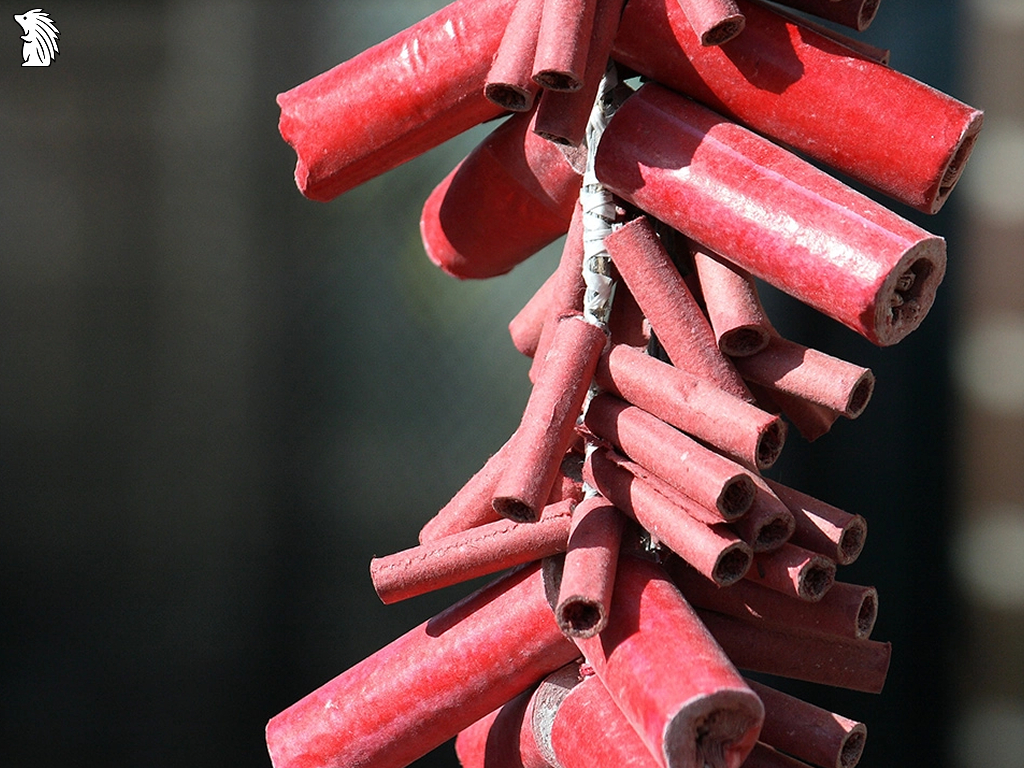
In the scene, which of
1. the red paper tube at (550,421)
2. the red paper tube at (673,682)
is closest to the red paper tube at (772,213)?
the red paper tube at (550,421)

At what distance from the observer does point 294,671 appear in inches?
82.0

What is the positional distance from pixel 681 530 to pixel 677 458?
0.15ft

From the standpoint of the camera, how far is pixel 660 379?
0.70m

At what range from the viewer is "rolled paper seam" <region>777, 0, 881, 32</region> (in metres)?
0.70

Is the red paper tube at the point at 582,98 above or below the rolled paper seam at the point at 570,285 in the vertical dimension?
above

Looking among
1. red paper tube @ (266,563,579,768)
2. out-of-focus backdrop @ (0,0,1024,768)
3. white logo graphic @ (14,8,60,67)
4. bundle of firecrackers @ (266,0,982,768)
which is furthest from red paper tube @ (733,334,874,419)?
white logo graphic @ (14,8,60,67)

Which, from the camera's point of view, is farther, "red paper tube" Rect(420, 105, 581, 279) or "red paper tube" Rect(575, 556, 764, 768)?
"red paper tube" Rect(420, 105, 581, 279)

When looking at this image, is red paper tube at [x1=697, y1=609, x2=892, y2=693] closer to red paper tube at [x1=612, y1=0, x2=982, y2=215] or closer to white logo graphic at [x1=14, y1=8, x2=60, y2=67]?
red paper tube at [x1=612, y1=0, x2=982, y2=215]

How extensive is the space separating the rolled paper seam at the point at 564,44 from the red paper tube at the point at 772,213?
0.08 metres

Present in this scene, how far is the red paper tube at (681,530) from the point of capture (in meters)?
0.63

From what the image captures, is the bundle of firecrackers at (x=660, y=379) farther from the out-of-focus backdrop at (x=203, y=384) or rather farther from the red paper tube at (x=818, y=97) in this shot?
the out-of-focus backdrop at (x=203, y=384)

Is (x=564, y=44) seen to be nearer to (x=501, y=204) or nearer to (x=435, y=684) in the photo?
(x=501, y=204)

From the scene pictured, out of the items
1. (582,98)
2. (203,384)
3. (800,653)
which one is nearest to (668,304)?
(582,98)

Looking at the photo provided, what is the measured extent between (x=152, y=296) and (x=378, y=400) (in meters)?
0.52
